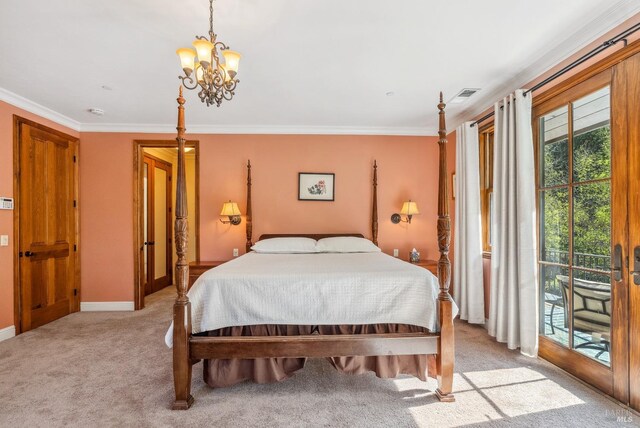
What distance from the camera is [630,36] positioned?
6.40ft

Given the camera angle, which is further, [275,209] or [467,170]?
[275,209]

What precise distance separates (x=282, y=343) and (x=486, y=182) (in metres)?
3.00

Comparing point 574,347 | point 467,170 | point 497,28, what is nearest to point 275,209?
point 467,170

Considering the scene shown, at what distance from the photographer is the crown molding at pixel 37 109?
3281mm

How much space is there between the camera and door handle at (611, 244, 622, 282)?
203 centimetres

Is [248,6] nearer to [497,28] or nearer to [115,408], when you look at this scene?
[497,28]

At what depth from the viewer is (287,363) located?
87.7 inches

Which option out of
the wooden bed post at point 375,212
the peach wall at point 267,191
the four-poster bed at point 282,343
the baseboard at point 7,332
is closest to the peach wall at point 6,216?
the baseboard at point 7,332

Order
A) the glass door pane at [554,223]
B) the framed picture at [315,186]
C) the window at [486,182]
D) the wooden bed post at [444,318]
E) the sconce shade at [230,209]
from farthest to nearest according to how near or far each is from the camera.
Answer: the framed picture at [315,186] < the sconce shade at [230,209] < the window at [486,182] < the glass door pane at [554,223] < the wooden bed post at [444,318]

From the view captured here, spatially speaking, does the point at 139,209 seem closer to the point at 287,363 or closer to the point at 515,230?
the point at 287,363

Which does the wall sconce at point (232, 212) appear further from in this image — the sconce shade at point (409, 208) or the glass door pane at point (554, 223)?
the glass door pane at point (554, 223)

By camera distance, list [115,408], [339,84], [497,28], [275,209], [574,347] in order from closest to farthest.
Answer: [115,408] → [497,28] → [574,347] → [339,84] → [275,209]

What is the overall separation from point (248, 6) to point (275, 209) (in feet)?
9.16

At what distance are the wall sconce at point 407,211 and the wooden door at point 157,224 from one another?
12.5 feet
